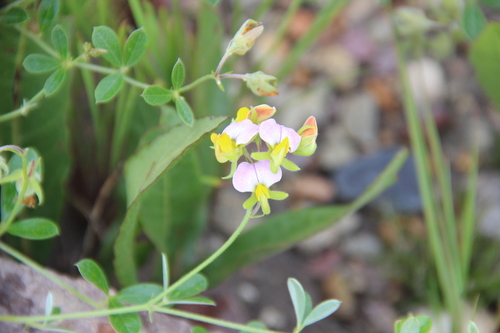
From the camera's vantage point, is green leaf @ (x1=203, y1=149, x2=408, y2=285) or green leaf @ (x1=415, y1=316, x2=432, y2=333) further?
green leaf @ (x1=203, y1=149, x2=408, y2=285)

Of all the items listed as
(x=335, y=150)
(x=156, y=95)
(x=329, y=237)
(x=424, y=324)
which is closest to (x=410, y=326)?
(x=424, y=324)

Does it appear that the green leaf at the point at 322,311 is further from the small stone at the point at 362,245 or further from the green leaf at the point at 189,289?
the small stone at the point at 362,245

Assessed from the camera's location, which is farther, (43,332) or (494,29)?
(494,29)

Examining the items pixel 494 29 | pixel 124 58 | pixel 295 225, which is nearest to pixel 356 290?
pixel 295 225

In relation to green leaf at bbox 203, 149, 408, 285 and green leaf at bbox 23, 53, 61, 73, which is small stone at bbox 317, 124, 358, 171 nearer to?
green leaf at bbox 203, 149, 408, 285

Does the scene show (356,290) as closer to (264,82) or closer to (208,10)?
(208,10)

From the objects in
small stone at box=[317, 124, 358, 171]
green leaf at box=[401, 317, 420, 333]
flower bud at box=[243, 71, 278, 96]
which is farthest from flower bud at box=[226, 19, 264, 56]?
small stone at box=[317, 124, 358, 171]
